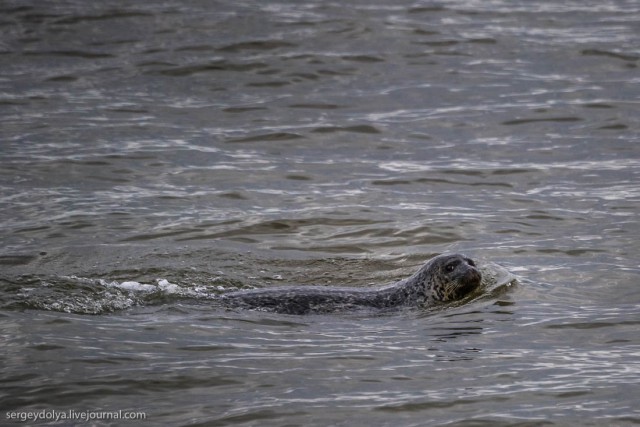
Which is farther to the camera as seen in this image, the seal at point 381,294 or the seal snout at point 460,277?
the seal snout at point 460,277

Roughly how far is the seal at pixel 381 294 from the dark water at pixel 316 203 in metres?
0.17

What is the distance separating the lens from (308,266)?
11477 millimetres

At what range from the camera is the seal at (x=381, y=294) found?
31.8ft

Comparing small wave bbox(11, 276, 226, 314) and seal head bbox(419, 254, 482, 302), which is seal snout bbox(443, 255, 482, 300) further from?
small wave bbox(11, 276, 226, 314)

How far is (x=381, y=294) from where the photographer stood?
9945mm

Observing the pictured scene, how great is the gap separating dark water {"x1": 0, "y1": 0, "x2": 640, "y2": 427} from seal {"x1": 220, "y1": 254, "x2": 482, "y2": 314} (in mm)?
173

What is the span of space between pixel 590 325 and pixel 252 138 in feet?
24.8

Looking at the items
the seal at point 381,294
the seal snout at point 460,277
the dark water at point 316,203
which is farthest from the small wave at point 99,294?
the seal snout at point 460,277

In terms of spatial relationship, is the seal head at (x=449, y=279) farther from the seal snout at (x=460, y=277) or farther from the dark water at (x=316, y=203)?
the dark water at (x=316, y=203)

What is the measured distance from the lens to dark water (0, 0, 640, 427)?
8.30m

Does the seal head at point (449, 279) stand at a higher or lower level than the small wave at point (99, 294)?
higher

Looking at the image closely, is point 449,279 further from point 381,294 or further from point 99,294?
point 99,294

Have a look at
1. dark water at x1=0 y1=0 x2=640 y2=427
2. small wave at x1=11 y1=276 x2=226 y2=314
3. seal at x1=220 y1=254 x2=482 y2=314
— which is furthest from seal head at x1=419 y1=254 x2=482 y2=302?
small wave at x1=11 y1=276 x2=226 y2=314

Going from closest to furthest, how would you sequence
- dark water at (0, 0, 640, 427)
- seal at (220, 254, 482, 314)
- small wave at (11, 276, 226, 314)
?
dark water at (0, 0, 640, 427)
seal at (220, 254, 482, 314)
small wave at (11, 276, 226, 314)
